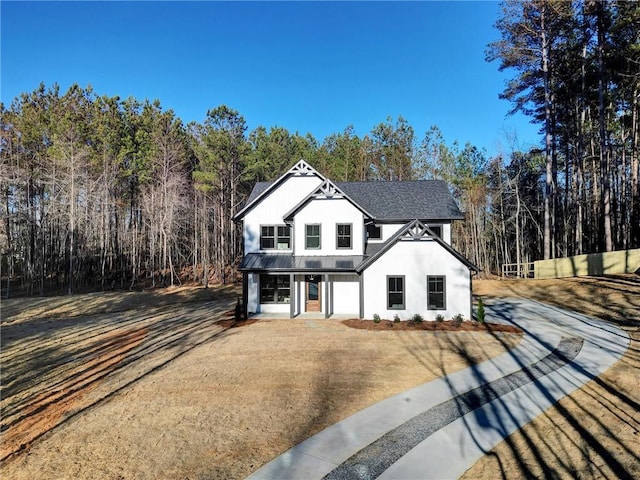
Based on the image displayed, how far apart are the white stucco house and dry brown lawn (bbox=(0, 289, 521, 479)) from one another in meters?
2.01

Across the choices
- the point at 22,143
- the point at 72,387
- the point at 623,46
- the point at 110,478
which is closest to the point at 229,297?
the point at 72,387

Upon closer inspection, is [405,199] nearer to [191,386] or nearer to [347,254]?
[347,254]

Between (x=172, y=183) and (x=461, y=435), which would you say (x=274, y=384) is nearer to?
(x=461, y=435)

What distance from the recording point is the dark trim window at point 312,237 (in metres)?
18.2

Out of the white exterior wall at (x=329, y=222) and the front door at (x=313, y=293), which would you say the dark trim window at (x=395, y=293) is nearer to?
the white exterior wall at (x=329, y=222)

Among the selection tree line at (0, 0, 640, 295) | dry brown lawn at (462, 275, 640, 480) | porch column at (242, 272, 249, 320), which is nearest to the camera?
dry brown lawn at (462, 275, 640, 480)

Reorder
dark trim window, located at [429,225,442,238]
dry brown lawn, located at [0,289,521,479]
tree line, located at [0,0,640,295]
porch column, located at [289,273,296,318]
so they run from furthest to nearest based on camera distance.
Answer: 1. tree line, located at [0,0,640,295]
2. dark trim window, located at [429,225,442,238]
3. porch column, located at [289,273,296,318]
4. dry brown lawn, located at [0,289,521,479]

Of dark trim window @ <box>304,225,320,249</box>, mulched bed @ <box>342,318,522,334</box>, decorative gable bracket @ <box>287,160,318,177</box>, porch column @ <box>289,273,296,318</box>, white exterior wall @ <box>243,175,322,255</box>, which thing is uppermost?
decorative gable bracket @ <box>287,160,318,177</box>

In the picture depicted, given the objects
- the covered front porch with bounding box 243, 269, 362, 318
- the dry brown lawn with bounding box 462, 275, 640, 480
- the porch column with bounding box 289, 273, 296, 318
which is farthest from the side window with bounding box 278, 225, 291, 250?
the dry brown lawn with bounding box 462, 275, 640, 480

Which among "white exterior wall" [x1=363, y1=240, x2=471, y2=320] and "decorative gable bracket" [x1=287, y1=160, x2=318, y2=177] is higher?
"decorative gable bracket" [x1=287, y1=160, x2=318, y2=177]

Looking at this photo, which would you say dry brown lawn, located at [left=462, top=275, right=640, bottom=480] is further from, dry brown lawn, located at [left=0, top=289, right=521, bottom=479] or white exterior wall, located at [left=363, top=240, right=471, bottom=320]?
white exterior wall, located at [left=363, top=240, right=471, bottom=320]

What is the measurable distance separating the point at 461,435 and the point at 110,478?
6.24 meters

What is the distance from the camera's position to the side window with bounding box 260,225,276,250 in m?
18.9

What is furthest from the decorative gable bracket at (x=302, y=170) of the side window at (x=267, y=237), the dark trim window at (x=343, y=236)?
the dark trim window at (x=343, y=236)
